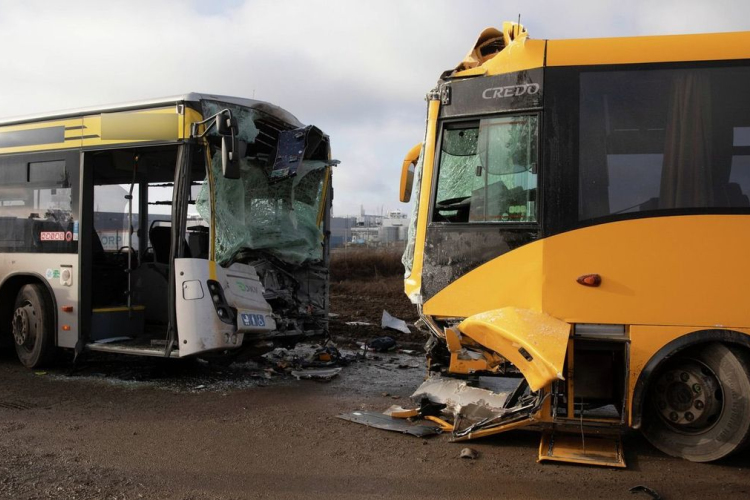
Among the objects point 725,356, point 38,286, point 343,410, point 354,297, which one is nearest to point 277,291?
point 343,410

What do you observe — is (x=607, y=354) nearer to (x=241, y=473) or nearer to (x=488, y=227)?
(x=488, y=227)

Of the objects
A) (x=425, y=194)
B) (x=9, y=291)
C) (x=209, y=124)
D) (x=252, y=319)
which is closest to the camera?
(x=425, y=194)

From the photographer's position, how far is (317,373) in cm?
852

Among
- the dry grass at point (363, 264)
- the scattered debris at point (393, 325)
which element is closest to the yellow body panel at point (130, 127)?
the scattered debris at point (393, 325)

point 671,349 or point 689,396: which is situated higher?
point 671,349

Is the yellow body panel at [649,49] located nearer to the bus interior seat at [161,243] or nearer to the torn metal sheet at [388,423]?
the torn metal sheet at [388,423]

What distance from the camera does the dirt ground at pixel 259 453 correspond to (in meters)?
4.58

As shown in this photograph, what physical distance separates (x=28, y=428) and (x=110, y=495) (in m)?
2.11

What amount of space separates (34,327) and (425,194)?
5807 millimetres

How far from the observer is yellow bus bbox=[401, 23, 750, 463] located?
16.4 feet

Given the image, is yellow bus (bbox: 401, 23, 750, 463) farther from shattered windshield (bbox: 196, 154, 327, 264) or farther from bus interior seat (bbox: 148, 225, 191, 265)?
bus interior seat (bbox: 148, 225, 191, 265)

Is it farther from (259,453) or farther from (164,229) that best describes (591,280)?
(164,229)

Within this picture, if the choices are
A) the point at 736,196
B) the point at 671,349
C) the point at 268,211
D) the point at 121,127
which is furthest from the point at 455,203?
the point at 121,127

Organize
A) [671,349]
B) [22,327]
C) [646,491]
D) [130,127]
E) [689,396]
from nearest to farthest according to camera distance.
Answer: [646,491] < [671,349] < [689,396] < [130,127] < [22,327]
